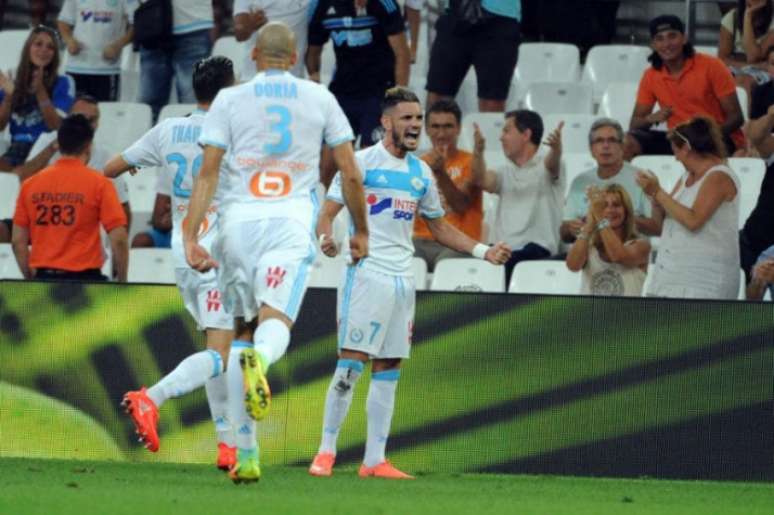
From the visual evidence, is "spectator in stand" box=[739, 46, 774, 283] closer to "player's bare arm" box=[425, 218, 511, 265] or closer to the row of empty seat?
the row of empty seat

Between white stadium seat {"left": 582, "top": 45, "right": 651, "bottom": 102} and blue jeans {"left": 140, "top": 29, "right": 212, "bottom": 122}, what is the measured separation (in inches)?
134

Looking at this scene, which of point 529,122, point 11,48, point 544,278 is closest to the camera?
point 544,278

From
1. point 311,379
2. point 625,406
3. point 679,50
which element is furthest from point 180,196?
point 679,50

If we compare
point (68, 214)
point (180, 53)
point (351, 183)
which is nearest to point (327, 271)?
point (68, 214)

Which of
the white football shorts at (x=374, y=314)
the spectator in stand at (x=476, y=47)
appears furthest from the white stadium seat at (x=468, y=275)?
the white football shorts at (x=374, y=314)

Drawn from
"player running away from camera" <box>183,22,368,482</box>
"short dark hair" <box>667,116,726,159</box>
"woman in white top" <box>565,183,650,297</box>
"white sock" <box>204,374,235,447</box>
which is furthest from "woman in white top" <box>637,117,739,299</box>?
"player running away from camera" <box>183,22,368,482</box>

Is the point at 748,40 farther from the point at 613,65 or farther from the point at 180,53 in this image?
the point at 180,53

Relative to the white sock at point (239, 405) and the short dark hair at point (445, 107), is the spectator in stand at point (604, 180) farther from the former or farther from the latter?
the white sock at point (239, 405)

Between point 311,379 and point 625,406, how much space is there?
1810mm

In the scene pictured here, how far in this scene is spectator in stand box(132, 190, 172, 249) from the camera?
13781mm

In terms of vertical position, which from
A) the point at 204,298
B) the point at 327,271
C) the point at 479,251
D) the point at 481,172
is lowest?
the point at 327,271

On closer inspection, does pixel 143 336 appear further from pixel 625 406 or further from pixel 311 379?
pixel 625 406

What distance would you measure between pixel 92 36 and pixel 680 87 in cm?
516

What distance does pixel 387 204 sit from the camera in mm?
10180
